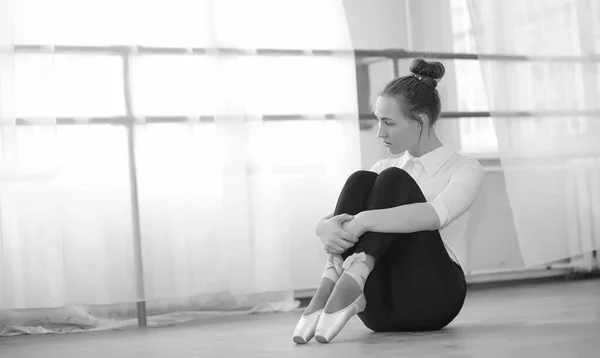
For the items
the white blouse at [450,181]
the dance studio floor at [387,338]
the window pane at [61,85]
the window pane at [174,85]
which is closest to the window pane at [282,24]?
the window pane at [174,85]

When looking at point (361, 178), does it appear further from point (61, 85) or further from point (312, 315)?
point (61, 85)

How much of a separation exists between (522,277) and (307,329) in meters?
2.10

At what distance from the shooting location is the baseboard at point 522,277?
351cm

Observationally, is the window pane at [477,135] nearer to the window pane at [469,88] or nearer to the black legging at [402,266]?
the window pane at [469,88]

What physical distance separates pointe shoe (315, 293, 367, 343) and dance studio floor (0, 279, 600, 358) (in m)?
0.02

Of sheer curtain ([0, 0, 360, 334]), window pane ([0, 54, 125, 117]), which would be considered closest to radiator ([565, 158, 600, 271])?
sheer curtain ([0, 0, 360, 334])

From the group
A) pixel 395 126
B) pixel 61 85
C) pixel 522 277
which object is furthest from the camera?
pixel 522 277

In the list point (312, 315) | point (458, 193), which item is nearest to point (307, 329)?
point (312, 315)

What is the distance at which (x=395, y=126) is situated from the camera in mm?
1920

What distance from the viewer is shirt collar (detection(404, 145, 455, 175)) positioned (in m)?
1.94

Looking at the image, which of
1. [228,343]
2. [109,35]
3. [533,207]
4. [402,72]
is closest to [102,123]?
[109,35]

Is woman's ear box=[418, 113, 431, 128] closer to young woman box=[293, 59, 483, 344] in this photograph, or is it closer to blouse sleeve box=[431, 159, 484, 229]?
young woman box=[293, 59, 483, 344]

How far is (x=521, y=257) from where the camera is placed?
142 inches

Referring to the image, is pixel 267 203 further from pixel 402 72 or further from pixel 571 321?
pixel 571 321
